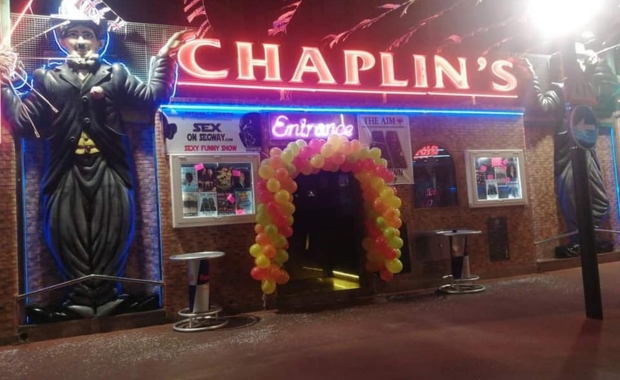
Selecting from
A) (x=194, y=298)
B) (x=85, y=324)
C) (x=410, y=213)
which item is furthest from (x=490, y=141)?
(x=85, y=324)

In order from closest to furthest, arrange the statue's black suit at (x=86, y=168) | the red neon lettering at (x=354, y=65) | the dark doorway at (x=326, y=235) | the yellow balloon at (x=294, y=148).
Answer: the statue's black suit at (x=86, y=168), the yellow balloon at (x=294, y=148), the dark doorway at (x=326, y=235), the red neon lettering at (x=354, y=65)

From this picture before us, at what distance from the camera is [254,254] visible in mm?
8695

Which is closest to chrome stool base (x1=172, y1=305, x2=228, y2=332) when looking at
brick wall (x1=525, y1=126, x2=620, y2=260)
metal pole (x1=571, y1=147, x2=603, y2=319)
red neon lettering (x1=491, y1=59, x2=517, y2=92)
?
metal pole (x1=571, y1=147, x2=603, y2=319)

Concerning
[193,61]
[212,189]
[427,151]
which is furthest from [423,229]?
[193,61]

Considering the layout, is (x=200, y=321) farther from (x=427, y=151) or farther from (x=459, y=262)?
(x=427, y=151)

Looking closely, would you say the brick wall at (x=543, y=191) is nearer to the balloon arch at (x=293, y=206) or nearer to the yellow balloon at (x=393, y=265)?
the yellow balloon at (x=393, y=265)

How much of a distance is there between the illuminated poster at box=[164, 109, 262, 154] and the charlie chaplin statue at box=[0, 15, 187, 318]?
592 millimetres

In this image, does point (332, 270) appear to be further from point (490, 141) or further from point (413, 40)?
point (413, 40)

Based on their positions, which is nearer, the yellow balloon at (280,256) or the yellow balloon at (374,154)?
the yellow balloon at (280,256)

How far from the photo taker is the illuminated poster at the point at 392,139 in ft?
35.1

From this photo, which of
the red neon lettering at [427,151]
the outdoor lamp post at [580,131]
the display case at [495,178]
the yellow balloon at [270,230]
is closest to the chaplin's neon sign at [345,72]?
the red neon lettering at [427,151]

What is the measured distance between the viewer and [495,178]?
38.5ft

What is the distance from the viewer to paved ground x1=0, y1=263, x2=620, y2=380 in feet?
18.5

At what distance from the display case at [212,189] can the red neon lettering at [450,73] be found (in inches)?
172
